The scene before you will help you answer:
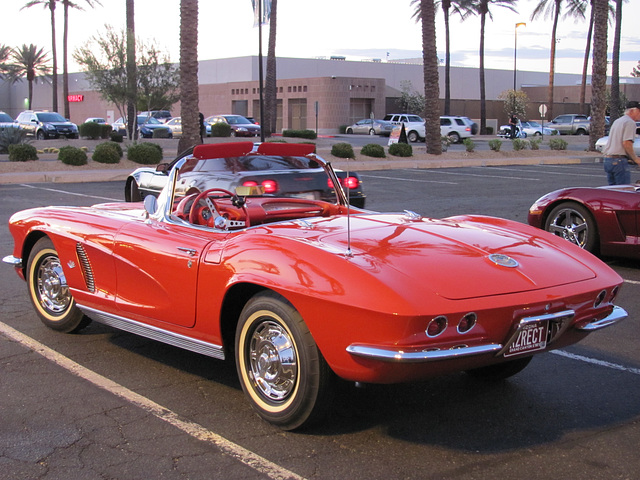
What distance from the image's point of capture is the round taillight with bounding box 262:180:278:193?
206 inches

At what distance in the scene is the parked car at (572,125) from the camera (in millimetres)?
57031

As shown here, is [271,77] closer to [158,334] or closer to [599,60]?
[599,60]

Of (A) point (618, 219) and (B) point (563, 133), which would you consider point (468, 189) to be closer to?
(A) point (618, 219)

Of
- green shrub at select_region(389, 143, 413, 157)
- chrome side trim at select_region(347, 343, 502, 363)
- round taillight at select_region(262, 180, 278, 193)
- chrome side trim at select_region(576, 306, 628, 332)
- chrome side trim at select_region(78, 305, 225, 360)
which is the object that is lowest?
chrome side trim at select_region(78, 305, 225, 360)

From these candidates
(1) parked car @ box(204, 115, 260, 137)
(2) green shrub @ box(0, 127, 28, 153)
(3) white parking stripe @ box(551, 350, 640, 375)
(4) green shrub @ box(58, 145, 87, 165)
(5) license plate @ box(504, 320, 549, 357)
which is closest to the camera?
(5) license plate @ box(504, 320, 549, 357)

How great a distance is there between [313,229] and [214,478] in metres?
1.55

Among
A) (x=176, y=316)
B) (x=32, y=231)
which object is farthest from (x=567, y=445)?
(x=32, y=231)

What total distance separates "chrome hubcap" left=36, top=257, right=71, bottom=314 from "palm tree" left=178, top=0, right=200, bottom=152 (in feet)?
53.1

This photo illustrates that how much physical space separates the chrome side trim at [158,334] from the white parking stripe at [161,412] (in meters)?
0.34

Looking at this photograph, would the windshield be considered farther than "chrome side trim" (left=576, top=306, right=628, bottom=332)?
Yes

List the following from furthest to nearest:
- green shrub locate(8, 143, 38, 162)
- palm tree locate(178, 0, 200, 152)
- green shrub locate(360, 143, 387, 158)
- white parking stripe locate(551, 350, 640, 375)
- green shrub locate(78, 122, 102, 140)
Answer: green shrub locate(78, 122, 102, 140) → green shrub locate(360, 143, 387, 158) → green shrub locate(8, 143, 38, 162) → palm tree locate(178, 0, 200, 152) → white parking stripe locate(551, 350, 640, 375)

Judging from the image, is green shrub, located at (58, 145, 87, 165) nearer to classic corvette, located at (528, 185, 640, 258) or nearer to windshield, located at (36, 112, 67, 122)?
classic corvette, located at (528, 185, 640, 258)

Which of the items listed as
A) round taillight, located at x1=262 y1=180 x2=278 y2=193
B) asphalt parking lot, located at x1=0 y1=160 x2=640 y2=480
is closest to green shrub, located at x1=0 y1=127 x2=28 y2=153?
asphalt parking lot, located at x1=0 y1=160 x2=640 y2=480

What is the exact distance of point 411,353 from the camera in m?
3.42
